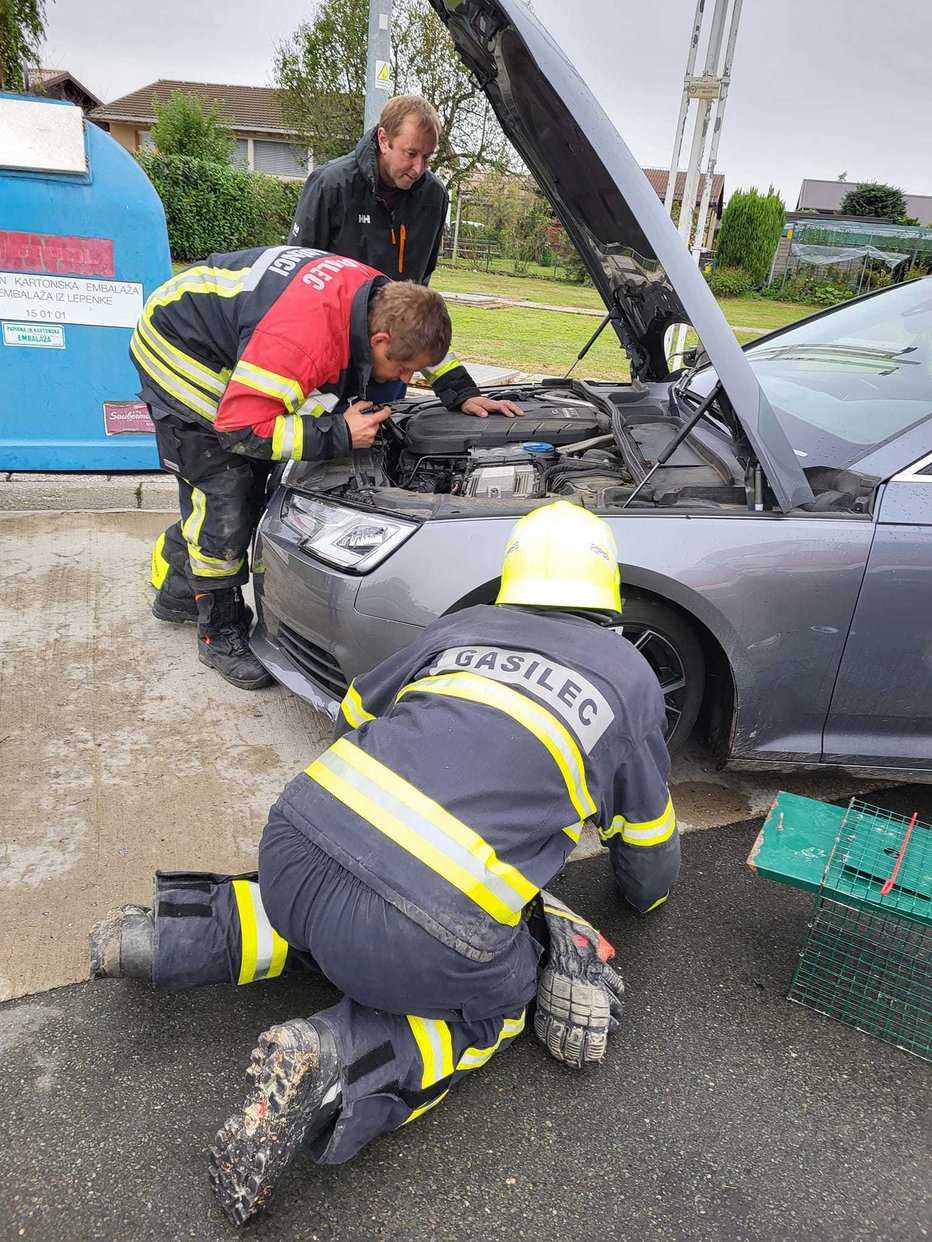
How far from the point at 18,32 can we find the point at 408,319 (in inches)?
624

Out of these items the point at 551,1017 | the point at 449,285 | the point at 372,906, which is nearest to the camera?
the point at 372,906

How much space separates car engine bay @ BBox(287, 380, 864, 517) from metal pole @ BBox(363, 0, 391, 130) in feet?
9.72

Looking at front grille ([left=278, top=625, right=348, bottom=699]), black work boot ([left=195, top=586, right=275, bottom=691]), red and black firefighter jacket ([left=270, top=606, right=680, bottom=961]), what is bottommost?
black work boot ([left=195, top=586, right=275, bottom=691])

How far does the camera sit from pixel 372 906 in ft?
5.08

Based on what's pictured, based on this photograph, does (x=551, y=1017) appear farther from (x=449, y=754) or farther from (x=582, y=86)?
(x=582, y=86)

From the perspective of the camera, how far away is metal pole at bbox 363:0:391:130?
18.2 feet

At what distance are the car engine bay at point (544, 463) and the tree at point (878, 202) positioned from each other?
3471 centimetres

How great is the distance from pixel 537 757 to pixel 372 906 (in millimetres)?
379

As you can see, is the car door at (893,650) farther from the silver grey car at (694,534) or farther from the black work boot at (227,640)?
the black work boot at (227,640)

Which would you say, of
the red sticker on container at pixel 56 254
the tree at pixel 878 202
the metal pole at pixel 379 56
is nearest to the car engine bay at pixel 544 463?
the red sticker on container at pixel 56 254

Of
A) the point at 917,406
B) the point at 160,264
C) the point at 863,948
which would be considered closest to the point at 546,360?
the point at 160,264

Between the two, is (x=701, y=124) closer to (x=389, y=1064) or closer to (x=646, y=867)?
(x=646, y=867)

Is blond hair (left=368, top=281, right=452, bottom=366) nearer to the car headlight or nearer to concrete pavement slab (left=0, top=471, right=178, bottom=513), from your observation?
the car headlight

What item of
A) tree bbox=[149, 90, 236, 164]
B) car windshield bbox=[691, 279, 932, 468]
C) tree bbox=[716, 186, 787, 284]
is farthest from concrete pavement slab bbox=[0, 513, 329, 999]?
tree bbox=[716, 186, 787, 284]
